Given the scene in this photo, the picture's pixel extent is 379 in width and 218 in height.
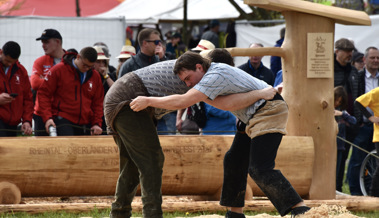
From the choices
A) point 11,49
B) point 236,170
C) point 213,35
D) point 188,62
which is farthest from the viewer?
point 213,35

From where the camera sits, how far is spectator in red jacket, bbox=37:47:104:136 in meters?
8.53

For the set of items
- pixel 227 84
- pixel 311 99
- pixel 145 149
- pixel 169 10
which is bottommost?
pixel 145 149

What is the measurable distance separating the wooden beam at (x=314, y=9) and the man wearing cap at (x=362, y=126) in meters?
1.96

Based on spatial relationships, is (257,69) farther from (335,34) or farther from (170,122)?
(335,34)

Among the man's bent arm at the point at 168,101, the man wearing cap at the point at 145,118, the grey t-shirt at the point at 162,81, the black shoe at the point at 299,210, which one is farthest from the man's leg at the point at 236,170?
the man's bent arm at the point at 168,101

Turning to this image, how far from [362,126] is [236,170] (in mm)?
4415

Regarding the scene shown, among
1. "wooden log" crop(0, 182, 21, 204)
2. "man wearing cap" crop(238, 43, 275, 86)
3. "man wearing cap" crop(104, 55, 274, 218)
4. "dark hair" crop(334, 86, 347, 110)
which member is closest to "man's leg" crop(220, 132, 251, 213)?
"man wearing cap" crop(104, 55, 274, 218)

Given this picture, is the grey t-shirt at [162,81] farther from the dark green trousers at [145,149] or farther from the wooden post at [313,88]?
the wooden post at [313,88]

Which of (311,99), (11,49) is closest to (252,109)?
(311,99)

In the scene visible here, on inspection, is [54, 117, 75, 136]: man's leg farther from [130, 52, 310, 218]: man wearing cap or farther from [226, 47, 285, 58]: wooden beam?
[130, 52, 310, 218]: man wearing cap

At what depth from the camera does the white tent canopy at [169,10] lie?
18391 mm

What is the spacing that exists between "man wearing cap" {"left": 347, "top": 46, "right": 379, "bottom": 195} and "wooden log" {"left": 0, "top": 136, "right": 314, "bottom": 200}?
2.21m

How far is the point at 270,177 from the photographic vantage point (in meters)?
6.04

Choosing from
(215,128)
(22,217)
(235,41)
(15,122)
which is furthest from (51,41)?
(235,41)
